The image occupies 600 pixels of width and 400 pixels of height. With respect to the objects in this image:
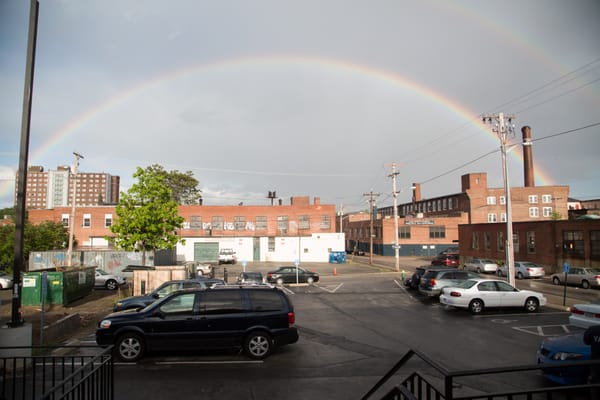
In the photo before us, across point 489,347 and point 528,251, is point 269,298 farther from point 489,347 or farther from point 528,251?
point 528,251

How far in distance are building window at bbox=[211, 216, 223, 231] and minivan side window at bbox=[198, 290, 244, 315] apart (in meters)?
53.9

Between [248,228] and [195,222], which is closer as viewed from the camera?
[195,222]

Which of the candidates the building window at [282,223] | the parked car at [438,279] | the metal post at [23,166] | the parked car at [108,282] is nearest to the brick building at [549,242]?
the parked car at [438,279]

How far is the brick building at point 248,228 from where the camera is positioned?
59.1m

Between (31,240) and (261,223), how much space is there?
32077 mm

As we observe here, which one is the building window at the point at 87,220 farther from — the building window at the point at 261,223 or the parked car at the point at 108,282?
the parked car at the point at 108,282

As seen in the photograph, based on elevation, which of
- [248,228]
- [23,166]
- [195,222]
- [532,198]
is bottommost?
[248,228]

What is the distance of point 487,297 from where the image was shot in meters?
17.5

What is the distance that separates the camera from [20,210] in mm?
9820

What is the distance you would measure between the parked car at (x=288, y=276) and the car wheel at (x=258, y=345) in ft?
66.8

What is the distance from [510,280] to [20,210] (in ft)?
76.2

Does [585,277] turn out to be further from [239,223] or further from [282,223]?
[239,223]

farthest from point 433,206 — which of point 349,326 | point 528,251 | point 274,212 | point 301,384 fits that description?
point 301,384

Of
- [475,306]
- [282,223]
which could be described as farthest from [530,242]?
[282,223]
